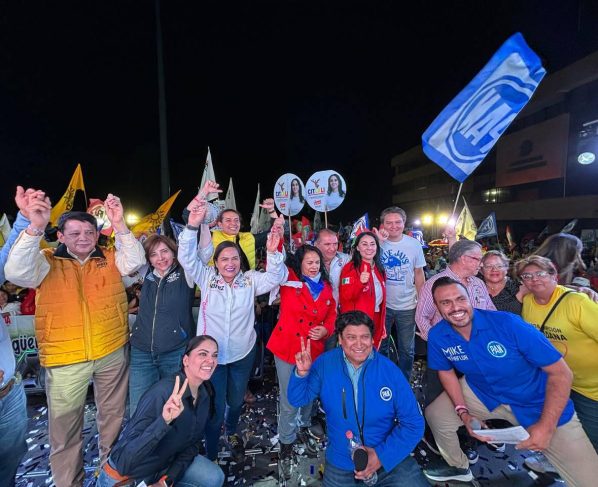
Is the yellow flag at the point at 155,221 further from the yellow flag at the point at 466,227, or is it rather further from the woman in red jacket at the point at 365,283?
the yellow flag at the point at 466,227

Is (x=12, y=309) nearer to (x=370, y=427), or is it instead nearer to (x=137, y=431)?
(x=137, y=431)

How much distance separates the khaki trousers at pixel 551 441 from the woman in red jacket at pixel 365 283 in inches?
37.4

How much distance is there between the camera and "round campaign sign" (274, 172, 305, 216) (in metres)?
6.88

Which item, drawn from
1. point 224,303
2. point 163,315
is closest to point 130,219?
point 163,315

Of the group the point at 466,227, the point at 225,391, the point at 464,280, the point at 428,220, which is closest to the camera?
the point at 225,391

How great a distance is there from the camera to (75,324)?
2738 millimetres

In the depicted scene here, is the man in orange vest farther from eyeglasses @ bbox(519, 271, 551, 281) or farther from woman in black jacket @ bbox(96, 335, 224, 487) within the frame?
eyeglasses @ bbox(519, 271, 551, 281)

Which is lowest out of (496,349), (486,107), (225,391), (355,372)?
(225,391)

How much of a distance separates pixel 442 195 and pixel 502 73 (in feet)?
143

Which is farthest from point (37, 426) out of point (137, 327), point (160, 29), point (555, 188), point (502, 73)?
point (555, 188)

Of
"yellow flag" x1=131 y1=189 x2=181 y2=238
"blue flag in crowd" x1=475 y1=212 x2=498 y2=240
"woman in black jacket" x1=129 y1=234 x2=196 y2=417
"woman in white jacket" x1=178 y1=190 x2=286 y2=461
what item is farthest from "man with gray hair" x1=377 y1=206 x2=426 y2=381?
"blue flag in crowd" x1=475 y1=212 x2=498 y2=240

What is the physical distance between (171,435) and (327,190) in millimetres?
4985

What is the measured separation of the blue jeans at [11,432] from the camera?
231cm

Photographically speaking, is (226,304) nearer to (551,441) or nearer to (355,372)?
(355,372)
